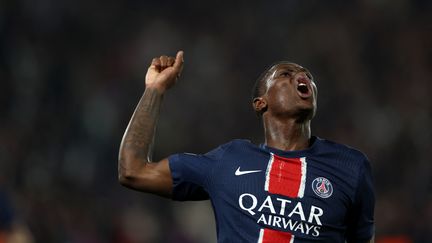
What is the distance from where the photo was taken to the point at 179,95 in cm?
1062

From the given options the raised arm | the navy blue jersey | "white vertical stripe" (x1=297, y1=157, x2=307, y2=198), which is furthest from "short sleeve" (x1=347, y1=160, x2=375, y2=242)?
the raised arm

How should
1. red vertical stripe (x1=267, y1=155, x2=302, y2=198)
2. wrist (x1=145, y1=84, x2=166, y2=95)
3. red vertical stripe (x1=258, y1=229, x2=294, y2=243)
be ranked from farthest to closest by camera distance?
1. wrist (x1=145, y1=84, x2=166, y2=95)
2. red vertical stripe (x1=267, y1=155, x2=302, y2=198)
3. red vertical stripe (x1=258, y1=229, x2=294, y2=243)

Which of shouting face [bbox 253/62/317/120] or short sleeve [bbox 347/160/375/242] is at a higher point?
shouting face [bbox 253/62/317/120]

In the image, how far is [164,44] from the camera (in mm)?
11188

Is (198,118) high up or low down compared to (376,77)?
down

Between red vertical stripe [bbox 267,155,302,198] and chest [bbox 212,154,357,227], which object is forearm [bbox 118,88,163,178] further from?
red vertical stripe [bbox 267,155,302,198]

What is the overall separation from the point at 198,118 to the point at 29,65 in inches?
84.6

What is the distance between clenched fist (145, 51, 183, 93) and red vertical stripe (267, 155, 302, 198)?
553mm

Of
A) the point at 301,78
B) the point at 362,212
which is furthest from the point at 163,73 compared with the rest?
the point at 362,212

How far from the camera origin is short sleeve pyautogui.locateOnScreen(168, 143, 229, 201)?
157 inches

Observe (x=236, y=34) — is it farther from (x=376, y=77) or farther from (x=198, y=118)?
(x=376, y=77)

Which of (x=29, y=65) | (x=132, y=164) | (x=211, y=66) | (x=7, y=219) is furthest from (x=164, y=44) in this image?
(x=132, y=164)

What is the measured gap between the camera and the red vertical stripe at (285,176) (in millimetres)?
3910

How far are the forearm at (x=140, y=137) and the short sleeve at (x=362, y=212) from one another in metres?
0.86
